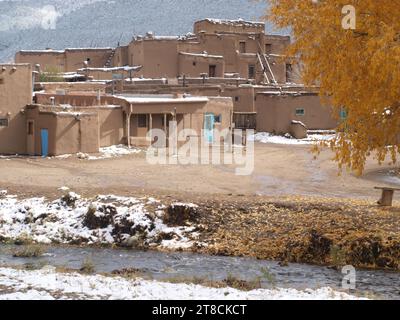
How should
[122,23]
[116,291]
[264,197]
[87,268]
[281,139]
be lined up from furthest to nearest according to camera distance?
[122,23]
[281,139]
[264,197]
[87,268]
[116,291]

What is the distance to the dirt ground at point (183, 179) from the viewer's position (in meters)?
21.3

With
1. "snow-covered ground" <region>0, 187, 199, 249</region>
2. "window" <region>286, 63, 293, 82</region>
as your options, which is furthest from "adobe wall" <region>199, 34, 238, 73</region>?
"snow-covered ground" <region>0, 187, 199, 249</region>

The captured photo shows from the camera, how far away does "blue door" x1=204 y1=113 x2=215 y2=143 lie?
40.0 metres

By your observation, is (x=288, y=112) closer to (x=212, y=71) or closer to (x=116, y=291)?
(x=212, y=71)

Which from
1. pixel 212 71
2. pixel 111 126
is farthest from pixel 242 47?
pixel 111 126

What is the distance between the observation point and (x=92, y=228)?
17469 mm

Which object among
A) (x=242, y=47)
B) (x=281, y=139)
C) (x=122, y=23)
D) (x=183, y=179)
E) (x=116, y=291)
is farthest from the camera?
(x=122, y=23)

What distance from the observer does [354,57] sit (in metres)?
13.0

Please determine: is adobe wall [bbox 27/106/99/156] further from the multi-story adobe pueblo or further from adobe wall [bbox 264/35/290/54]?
adobe wall [bbox 264/35/290/54]

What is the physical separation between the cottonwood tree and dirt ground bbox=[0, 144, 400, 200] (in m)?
5.08

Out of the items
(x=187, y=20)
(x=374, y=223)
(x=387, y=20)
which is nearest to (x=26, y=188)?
(x=374, y=223)

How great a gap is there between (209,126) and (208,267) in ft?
86.7

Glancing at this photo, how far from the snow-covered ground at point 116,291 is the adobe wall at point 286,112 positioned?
33.3m

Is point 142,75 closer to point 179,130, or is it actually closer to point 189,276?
point 179,130
